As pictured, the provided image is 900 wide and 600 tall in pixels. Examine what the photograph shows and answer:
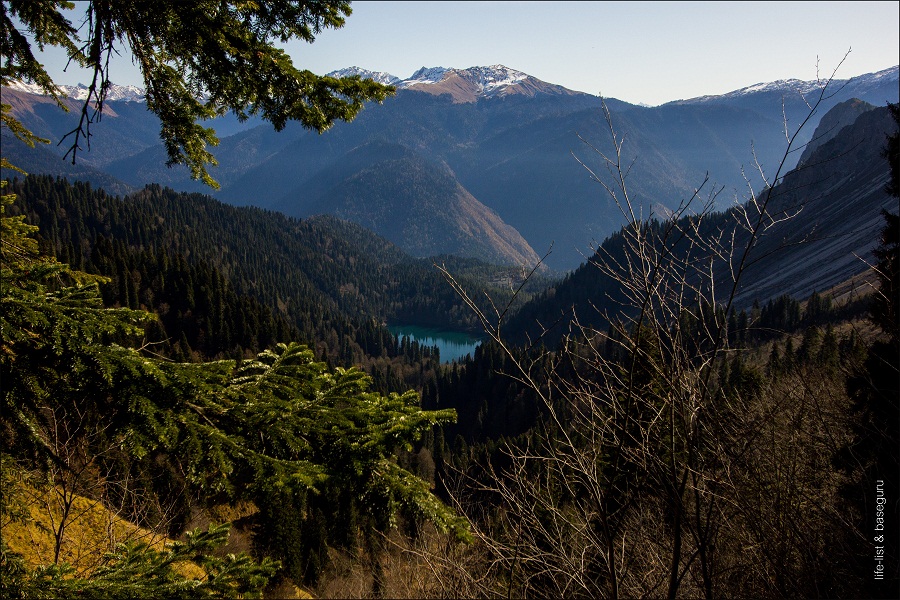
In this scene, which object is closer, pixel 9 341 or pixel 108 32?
pixel 9 341

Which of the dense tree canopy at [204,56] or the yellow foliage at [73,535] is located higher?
the dense tree canopy at [204,56]

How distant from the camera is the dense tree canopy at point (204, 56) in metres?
4.54

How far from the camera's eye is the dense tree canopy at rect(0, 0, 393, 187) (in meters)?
4.54

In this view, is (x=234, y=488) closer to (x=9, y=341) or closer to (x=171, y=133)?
(x=9, y=341)

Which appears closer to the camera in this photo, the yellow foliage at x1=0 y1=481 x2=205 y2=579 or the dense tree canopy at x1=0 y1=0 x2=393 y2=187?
the dense tree canopy at x1=0 y1=0 x2=393 y2=187

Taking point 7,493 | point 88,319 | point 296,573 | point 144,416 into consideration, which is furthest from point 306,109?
point 296,573

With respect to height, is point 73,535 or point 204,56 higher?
point 204,56

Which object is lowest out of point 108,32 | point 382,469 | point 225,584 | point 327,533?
point 327,533

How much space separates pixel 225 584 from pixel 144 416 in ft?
5.50

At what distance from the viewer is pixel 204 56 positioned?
485cm

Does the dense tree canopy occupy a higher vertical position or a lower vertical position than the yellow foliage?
higher

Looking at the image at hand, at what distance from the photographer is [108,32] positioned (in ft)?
14.7

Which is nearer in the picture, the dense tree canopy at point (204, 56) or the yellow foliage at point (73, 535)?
the dense tree canopy at point (204, 56)

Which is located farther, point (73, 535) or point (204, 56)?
point (73, 535)
